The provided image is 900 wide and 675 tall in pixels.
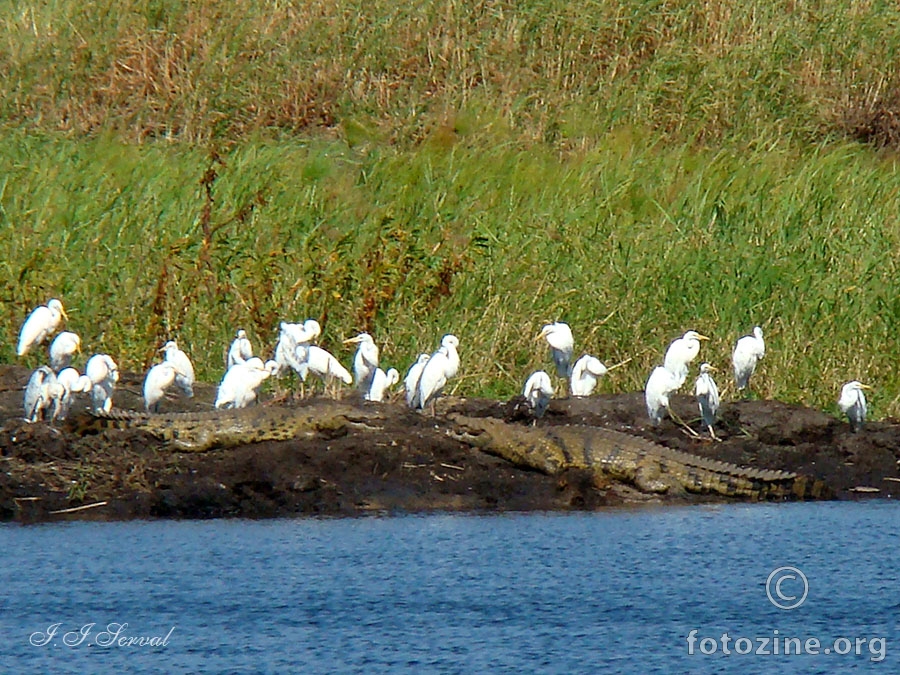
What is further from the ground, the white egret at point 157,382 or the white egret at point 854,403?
the white egret at point 854,403

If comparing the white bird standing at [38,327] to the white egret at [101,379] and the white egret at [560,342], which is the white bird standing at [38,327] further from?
the white egret at [560,342]

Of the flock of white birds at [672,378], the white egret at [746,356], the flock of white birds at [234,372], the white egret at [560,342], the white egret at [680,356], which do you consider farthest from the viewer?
the white egret at [560,342]

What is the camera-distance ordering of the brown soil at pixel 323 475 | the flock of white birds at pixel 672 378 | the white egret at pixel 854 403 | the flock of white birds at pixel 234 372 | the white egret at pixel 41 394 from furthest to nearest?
the white egret at pixel 854 403
the flock of white birds at pixel 672 378
the flock of white birds at pixel 234 372
the white egret at pixel 41 394
the brown soil at pixel 323 475

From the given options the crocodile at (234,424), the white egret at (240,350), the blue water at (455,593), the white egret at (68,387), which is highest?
the white egret at (240,350)

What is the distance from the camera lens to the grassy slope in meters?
12.5

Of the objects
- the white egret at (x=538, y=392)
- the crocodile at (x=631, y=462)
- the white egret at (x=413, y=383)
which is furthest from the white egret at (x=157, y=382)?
the white egret at (x=538, y=392)

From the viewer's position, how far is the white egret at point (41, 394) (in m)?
10.2

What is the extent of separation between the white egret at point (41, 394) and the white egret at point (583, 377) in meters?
3.37

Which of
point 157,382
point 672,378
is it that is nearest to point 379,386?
point 157,382

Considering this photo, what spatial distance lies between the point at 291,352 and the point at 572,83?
26.8ft

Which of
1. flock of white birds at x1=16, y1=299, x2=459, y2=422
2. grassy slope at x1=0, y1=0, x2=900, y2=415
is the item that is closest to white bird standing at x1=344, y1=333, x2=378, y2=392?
flock of white birds at x1=16, y1=299, x2=459, y2=422

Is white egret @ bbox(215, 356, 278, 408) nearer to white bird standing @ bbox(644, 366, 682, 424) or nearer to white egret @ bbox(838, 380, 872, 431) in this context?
white bird standing @ bbox(644, 366, 682, 424)

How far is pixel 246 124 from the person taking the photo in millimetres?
18406

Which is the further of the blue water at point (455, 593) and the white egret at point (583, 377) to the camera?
the white egret at point (583, 377)
